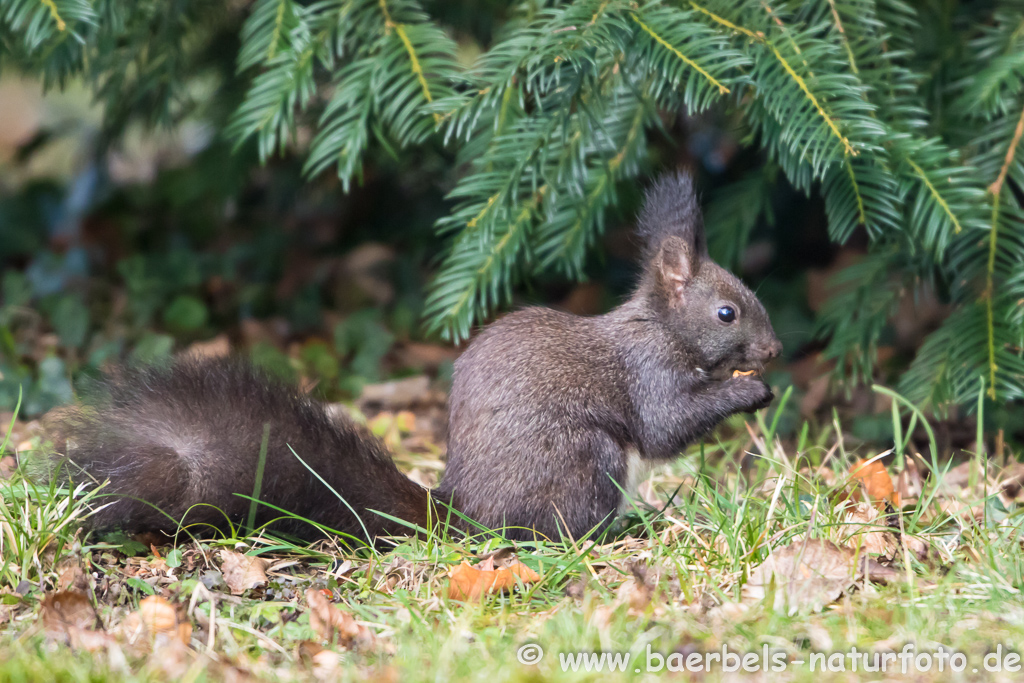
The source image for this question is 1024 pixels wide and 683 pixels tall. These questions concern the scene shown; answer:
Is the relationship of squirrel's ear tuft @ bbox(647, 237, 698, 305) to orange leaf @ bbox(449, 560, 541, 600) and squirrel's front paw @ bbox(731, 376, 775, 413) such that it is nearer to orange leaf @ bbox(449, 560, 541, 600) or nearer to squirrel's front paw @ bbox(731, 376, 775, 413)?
squirrel's front paw @ bbox(731, 376, 775, 413)

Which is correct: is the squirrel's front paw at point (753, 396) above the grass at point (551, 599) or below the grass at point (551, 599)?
above

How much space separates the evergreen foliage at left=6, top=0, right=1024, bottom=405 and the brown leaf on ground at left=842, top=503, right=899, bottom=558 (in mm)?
643

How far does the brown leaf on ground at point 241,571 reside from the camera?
2.24 metres

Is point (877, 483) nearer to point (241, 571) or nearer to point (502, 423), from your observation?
point (502, 423)

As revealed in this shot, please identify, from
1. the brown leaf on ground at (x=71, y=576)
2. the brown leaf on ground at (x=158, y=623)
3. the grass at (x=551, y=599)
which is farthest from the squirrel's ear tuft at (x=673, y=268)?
the brown leaf on ground at (x=71, y=576)

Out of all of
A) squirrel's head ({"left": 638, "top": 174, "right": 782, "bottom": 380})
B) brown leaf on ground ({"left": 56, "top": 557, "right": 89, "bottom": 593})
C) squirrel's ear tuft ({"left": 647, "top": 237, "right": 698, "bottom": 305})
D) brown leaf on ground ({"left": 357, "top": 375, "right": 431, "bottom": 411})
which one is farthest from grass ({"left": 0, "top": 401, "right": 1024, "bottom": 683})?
brown leaf on ground ({"left": 357, "top": 375, "right": 431, "bottom": 411})

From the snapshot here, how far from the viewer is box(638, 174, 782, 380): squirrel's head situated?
2846 mm

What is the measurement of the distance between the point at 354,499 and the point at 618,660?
98cm

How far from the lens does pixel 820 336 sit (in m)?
3.29

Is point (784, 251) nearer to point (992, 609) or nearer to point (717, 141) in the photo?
point (717, 141)

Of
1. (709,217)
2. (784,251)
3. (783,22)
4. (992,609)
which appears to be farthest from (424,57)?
(784,251)

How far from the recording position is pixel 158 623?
6.51ft

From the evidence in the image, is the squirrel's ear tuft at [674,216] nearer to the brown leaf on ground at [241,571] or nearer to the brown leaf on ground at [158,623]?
the brown leaf on ground at [241,571]

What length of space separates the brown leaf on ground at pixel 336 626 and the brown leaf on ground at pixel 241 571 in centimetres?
24
